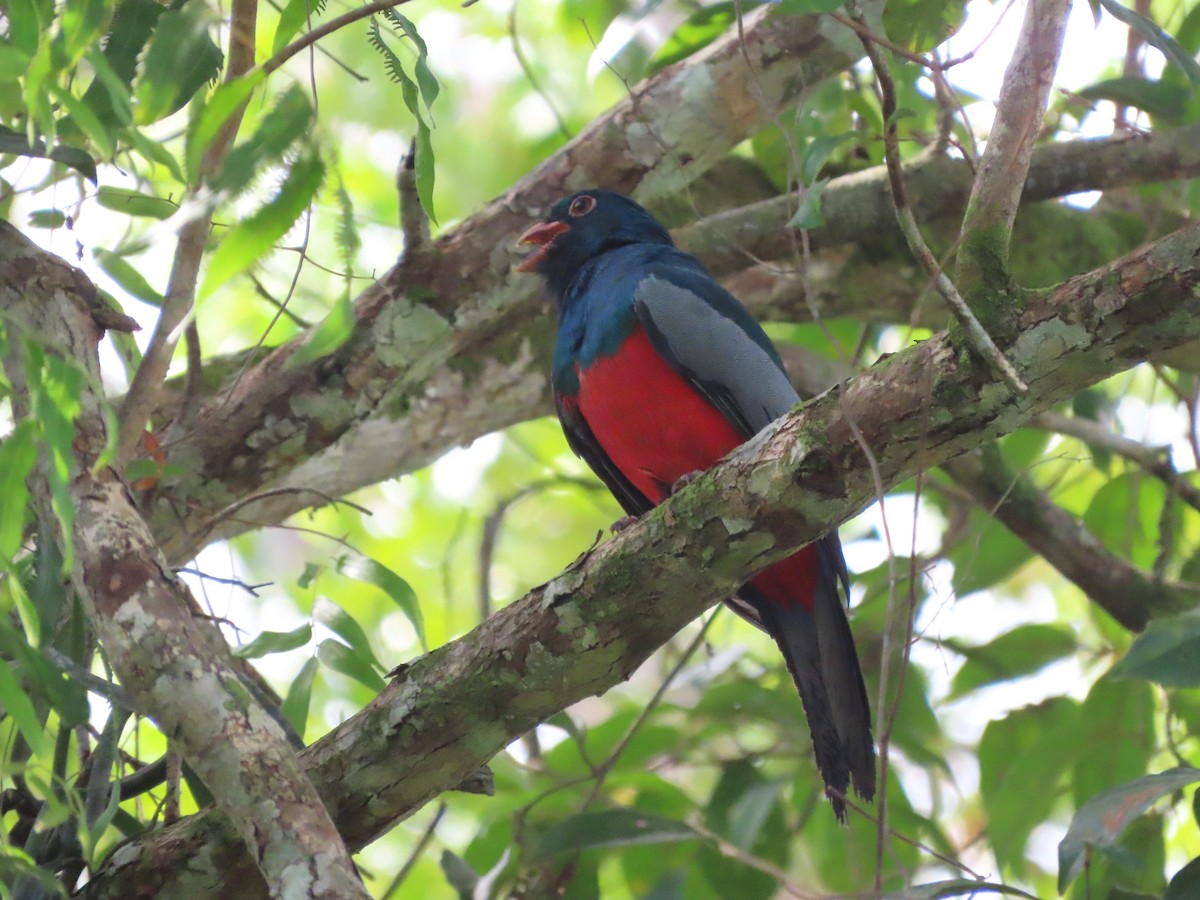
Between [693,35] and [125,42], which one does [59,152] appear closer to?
[125,42]

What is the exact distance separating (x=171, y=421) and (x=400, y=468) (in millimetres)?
931

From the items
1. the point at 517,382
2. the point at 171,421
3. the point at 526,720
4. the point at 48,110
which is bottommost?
the point at 526,720

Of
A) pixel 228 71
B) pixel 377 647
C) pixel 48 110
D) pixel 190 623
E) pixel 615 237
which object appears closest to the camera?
pixel 48 110

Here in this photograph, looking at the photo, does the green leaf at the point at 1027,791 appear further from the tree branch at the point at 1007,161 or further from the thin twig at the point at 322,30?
the thin twig at the point at 322,30

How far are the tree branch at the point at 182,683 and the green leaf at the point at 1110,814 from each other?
1482 mm

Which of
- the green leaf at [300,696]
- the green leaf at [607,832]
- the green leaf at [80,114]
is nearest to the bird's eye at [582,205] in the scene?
the green leaf at [300,696]

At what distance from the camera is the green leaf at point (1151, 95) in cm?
378

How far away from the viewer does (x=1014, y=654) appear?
14.3 feet

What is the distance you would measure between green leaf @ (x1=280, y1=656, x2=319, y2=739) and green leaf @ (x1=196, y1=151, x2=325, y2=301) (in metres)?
1.46

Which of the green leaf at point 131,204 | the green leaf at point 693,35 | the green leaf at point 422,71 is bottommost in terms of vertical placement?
the green leaf at point 422,71

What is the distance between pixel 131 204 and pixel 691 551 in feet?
5.72

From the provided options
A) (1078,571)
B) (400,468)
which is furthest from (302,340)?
(1078,571)

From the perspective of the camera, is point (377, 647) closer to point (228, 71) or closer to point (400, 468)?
point (400, 468)

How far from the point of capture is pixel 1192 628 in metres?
2.81
